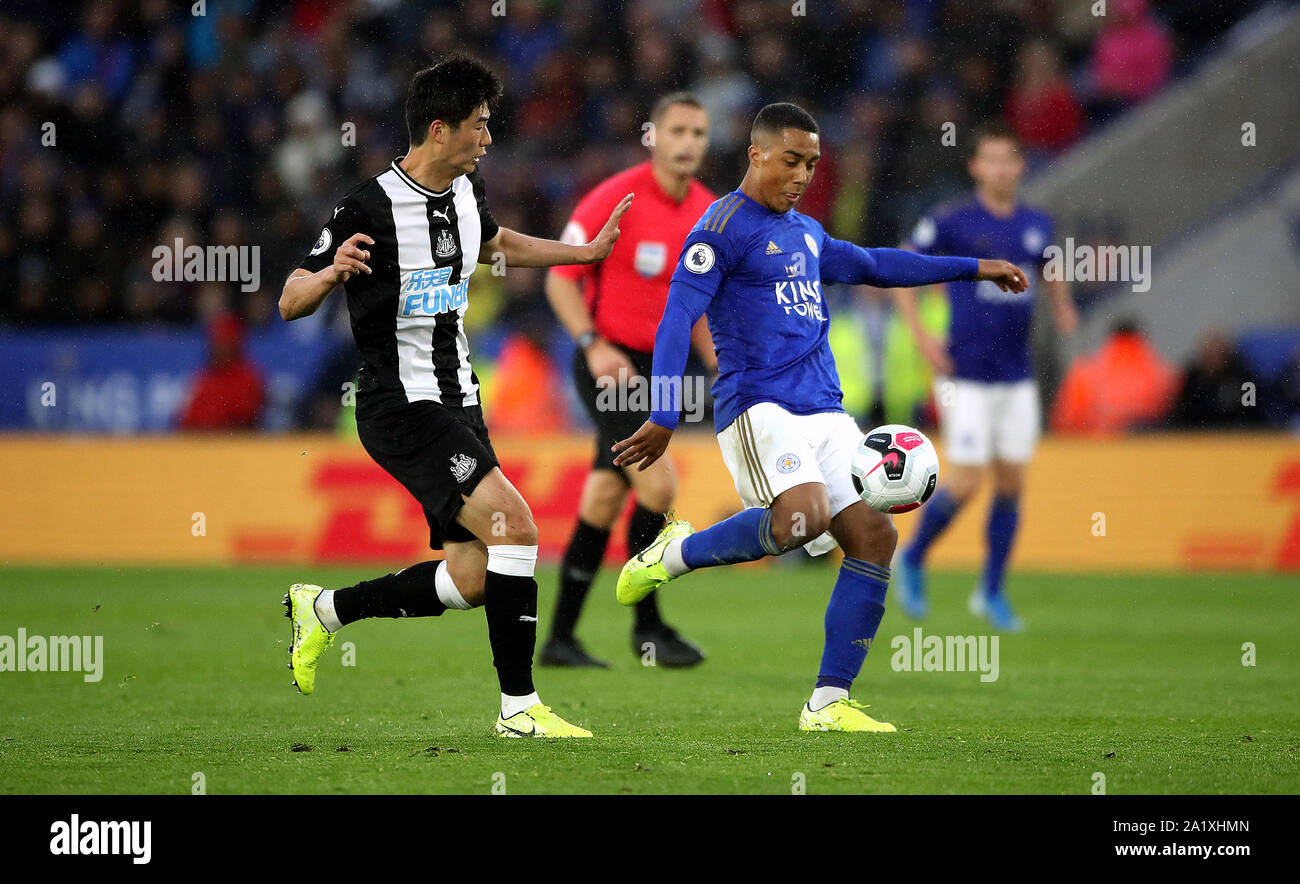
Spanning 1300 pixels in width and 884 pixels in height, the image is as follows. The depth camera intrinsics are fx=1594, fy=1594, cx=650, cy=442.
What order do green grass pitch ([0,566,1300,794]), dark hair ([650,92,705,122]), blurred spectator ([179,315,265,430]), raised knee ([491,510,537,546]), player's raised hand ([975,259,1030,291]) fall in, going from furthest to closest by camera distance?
blurred spectator ([179,315,265,430])
dark hair ([650,92,705,122])
player's raised hand ([975,259,1030,291])
raised knee ([491,510,537,546])
green grass pitch ([0,566,1300,794])

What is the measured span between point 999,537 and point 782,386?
4082 millimetres

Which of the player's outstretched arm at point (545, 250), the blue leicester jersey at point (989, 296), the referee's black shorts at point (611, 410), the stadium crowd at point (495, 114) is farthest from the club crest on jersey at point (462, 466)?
the stadium crowd at point (495, 114)

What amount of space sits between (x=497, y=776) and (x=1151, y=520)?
9003 mm

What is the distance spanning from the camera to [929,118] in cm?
1541

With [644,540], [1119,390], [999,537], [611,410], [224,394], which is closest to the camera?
[611,410]

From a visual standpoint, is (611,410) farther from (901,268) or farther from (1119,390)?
(1119,390)

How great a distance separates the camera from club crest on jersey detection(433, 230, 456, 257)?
18.1ft

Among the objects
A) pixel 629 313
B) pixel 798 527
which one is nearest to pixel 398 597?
pixel 798 527

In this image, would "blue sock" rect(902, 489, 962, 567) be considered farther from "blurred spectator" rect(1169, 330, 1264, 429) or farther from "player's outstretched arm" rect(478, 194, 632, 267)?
"blurred spectator" rect(1169, 330, 1264, 429)

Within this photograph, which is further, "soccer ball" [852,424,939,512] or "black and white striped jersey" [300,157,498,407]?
"soccer ball" [852,424,939,512]

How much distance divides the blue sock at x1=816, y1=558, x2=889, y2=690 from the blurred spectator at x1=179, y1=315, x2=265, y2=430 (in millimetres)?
9058

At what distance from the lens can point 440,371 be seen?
5543 millimetres

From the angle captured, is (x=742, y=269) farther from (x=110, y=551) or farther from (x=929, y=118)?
(x=929, y=118)

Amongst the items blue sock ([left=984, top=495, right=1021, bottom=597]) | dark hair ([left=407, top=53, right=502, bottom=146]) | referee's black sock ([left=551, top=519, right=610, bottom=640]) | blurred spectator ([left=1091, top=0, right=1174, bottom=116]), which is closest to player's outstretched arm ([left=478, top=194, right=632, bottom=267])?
dark hair ([left=407, top=53, right=502, bottom=146])
